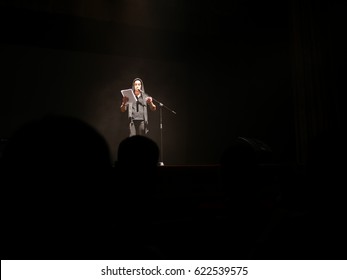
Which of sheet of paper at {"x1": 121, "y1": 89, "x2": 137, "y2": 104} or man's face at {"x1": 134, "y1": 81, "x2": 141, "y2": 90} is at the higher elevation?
man's face at {"x1": 134, "y1": 81, "x2": 141, "y2": 90}

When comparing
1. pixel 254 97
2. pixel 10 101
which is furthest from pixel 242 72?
pixel 10 101

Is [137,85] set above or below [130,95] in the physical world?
above

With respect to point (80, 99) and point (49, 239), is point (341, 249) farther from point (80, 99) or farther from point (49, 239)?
point (80, 99)

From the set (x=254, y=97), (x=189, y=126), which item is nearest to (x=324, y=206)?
(x=254, y=97)

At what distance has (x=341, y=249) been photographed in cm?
78

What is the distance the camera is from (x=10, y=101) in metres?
5.45

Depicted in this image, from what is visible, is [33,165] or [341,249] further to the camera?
[341,249]

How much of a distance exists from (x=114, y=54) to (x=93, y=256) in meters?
5.95

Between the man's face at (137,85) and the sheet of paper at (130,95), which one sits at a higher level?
the man's face at (137,85)
